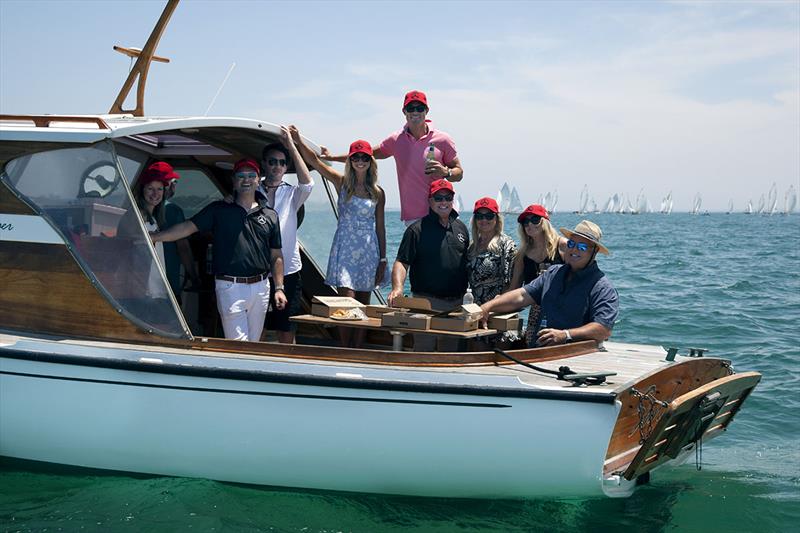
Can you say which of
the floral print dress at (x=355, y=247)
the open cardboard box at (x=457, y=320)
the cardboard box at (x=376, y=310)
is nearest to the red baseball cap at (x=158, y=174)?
the floral print dress at (x=355, y=247)

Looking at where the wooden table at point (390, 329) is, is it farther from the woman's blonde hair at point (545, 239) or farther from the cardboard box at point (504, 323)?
the woman's blonde hair at point (545, 239)

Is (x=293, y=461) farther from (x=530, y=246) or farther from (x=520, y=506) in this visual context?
(x=530, y=246)

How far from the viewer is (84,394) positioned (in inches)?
227

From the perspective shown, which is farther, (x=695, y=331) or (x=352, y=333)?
(x=695, y=331)

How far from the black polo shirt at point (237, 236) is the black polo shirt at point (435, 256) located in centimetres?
98

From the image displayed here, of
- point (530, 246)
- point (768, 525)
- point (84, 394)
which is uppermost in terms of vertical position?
point (530, 246)

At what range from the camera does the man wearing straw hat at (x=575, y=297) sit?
6.04m

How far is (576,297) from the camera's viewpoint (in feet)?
19.9

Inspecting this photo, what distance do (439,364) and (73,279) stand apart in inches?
95.7

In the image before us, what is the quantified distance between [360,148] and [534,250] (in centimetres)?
146

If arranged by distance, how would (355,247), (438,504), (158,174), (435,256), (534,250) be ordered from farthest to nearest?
(355,247), (534,250), (435,256), (158,174), (438,504)

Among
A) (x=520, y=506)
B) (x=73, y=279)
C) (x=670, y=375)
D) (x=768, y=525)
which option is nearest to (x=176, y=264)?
(x=73, y=279)

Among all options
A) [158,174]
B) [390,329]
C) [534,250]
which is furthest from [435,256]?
[158,174]

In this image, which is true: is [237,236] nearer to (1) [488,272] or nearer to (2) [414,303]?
(2) [414,303]
